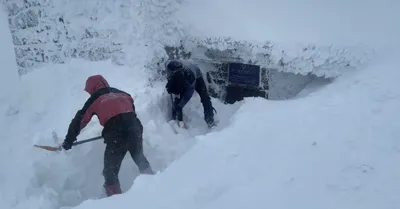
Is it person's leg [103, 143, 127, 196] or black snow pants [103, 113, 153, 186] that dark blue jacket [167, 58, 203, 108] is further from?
person's leg [103, 143, 127, 196]

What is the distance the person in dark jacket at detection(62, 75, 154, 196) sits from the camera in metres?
3.84

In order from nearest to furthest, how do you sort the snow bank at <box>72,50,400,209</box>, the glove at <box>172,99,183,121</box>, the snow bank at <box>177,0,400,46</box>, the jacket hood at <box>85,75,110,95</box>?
the snow bank at <box>72,50,400,209</box>
the jacket hood at <box>85,75,110,95</box>
the snow bank at <box>177,0,400,46</box>
the glove at <box>172,99,183,121</box>

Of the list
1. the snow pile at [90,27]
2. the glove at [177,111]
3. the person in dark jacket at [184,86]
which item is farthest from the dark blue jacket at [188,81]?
the snow pile at [90,27]

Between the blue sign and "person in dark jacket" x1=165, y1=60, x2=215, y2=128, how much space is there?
1.88 ft

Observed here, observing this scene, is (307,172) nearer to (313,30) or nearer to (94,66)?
(313,30)

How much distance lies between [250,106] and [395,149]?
1.74m

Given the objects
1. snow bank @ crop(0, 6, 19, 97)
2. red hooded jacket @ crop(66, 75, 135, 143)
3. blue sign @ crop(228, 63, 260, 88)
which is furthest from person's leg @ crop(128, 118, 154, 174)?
snow bank @ crop(0, 6, 19, 97)

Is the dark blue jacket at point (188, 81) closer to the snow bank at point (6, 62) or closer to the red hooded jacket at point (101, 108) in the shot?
the red hooded jacket at point (101, 108)

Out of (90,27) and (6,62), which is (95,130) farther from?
(6,62)

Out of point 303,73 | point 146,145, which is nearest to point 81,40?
point 146,145

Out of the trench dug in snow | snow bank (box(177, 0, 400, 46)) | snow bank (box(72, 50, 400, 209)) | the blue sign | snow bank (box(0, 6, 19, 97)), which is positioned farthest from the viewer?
snow bank (box(0, 6, 19, 97))

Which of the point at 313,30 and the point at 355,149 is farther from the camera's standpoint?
the point at 313,30

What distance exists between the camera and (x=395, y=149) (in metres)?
3.07

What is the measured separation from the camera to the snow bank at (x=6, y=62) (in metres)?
5.90
